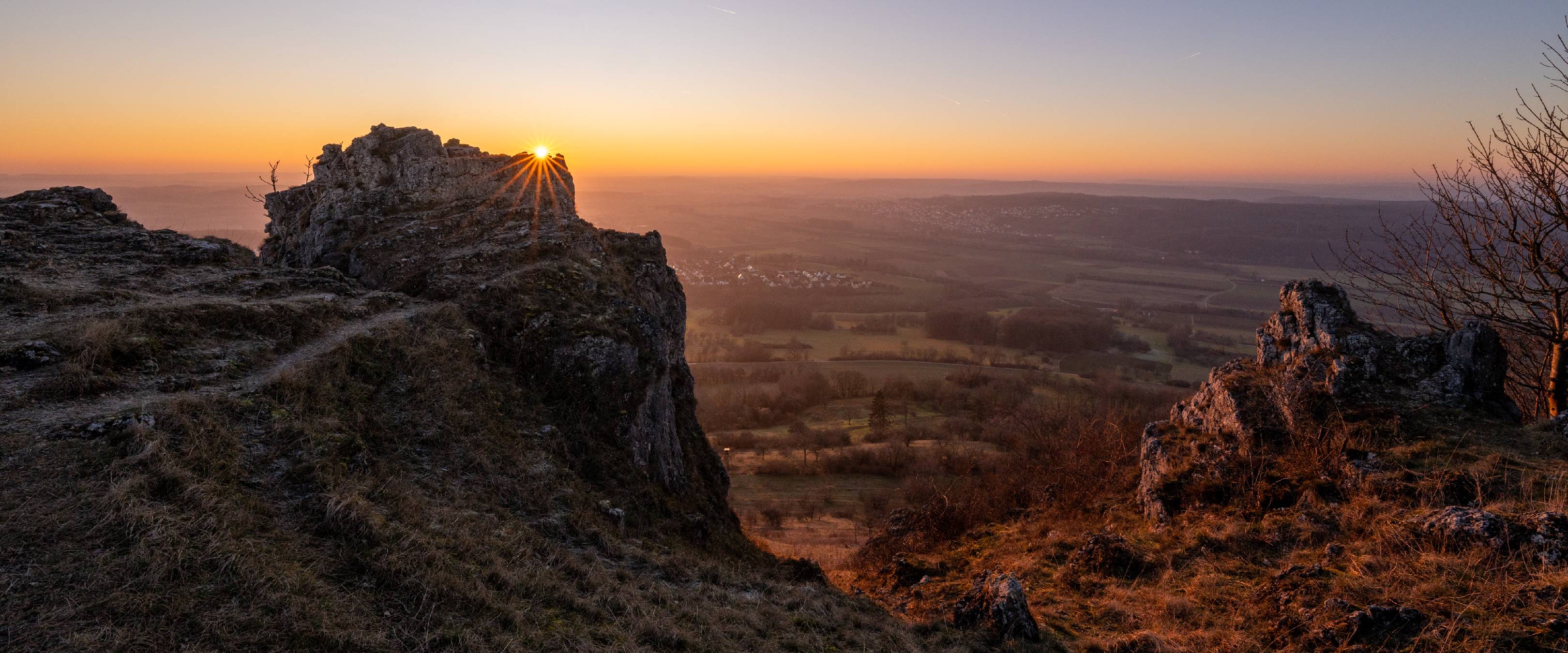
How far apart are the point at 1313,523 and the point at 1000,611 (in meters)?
6.89

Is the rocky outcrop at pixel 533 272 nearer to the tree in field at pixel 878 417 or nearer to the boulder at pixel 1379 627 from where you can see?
the boulder at pixel 1379 627

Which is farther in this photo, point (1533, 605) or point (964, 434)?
point (964, 434)

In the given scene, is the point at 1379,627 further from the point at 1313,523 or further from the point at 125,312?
the point at 125,312

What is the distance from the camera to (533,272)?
64.7 feet

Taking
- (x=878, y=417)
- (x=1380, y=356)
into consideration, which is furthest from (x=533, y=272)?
(x=878, y=417)

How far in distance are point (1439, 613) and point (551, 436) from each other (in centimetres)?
1631

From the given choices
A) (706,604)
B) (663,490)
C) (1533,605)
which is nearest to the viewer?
(1533,605)

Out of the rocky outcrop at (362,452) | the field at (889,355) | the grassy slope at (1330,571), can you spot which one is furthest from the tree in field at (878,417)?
the grassy slope at (1330,571)

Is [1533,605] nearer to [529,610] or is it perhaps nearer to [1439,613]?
[1439,613]

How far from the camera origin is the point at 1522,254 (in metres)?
14.3

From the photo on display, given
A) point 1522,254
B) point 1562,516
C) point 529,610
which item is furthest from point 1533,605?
point 529,610

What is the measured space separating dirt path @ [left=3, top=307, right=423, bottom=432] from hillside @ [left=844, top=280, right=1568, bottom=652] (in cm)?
1383

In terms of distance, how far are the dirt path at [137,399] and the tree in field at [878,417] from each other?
62.5 metres

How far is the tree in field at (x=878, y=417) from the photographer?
238ft
